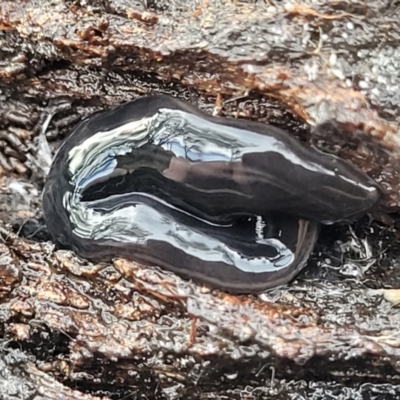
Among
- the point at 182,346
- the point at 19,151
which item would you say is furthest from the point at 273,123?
the point at 19,151

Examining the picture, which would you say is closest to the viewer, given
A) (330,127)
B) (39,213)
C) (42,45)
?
(330,127)

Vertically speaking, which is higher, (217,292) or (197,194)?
(197,194)

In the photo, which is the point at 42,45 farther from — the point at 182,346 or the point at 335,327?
the point at 335,327

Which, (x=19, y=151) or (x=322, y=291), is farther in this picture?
(x=19, y=151)
